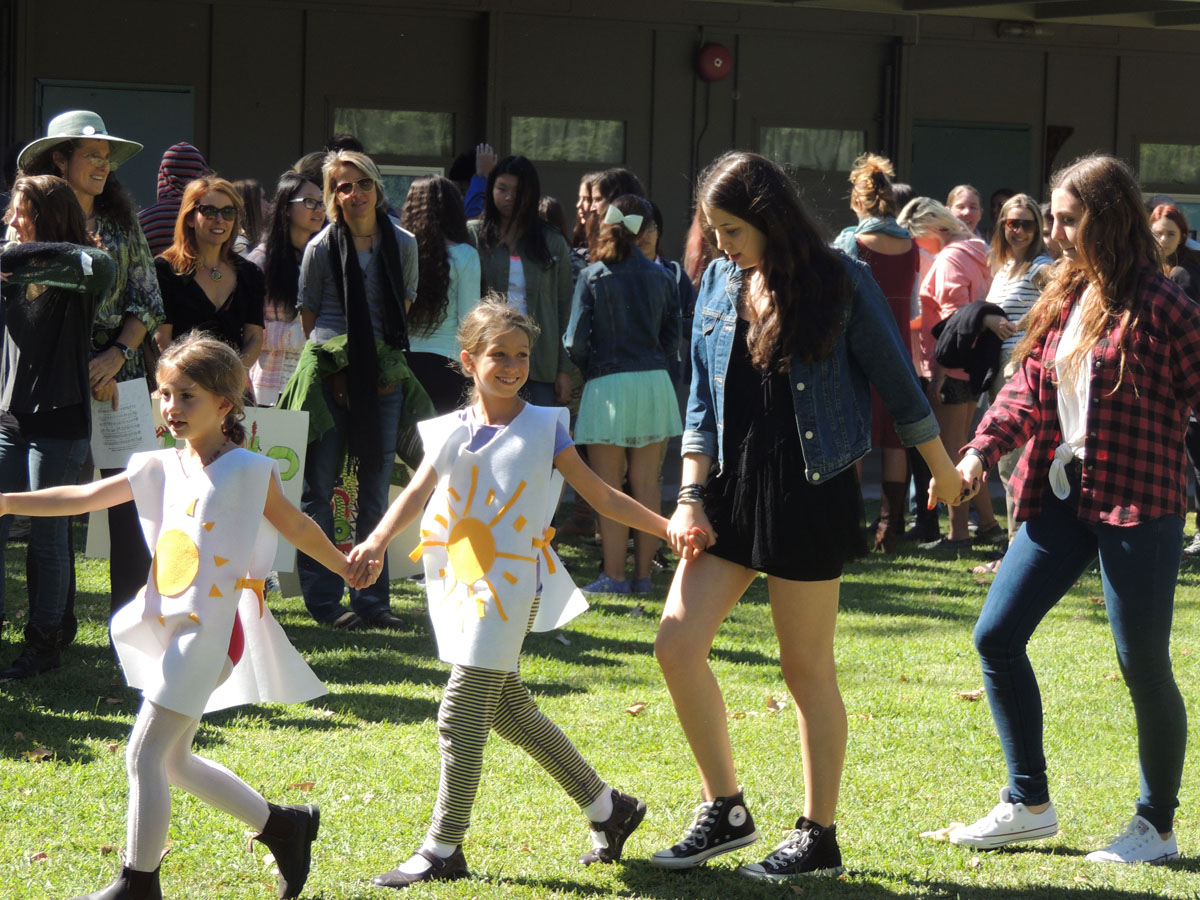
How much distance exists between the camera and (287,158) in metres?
14.3

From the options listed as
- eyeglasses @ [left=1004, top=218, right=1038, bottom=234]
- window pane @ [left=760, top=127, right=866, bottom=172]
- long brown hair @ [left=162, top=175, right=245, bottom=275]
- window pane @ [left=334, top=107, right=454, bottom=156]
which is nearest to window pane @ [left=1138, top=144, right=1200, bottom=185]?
window pane @ [left=760, top=127, right=866, bottom=172]

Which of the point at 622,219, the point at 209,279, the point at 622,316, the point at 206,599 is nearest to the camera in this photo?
the point at 206,599

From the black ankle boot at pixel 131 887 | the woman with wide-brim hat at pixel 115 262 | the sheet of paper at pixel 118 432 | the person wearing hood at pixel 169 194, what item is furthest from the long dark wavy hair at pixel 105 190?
the black ankle boot at pixel 131 887

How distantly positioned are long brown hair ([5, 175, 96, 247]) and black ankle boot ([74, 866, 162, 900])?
9.47ft

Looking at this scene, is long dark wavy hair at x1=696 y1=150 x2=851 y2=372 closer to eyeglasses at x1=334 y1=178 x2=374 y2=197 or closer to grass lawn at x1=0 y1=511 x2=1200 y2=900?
grass lawn at x1=0 y1=511 x2=1200 y2=900

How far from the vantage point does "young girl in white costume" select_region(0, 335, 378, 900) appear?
3.65m

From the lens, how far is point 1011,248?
8.78 m

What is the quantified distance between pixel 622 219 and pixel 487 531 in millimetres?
4183

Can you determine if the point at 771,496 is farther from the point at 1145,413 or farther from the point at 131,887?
the point at 131,887

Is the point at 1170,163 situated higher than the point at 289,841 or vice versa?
the point at 1170,163

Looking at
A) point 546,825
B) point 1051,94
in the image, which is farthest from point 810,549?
point 1051,94

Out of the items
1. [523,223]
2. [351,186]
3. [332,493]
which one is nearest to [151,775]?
[332,493]

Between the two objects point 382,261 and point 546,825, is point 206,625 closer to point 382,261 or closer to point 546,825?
point 546,825

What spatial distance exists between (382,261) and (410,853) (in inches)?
137
